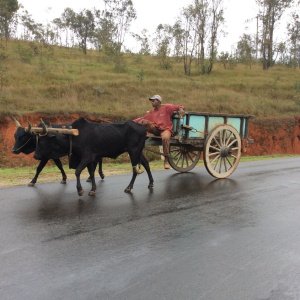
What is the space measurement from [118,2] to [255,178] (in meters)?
38.9

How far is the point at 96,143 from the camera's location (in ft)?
28.5

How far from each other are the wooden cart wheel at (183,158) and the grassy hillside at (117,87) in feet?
30.0

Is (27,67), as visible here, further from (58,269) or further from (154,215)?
(58,269)

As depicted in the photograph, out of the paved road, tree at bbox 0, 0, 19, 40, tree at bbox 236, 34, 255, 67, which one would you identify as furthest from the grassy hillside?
the paved road

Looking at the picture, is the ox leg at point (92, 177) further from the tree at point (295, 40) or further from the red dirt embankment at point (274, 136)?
the tree at point (295, 40)

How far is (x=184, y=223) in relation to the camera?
6.55 m

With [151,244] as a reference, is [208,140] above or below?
above

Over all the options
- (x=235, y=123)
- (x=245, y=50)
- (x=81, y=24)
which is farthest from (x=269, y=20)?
(x=235, y=123)

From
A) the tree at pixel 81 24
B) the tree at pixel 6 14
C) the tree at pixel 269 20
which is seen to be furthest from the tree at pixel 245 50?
the tree at pixel 6 14

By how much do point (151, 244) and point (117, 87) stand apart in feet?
73.4

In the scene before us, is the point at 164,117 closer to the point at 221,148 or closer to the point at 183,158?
the point at 221,148

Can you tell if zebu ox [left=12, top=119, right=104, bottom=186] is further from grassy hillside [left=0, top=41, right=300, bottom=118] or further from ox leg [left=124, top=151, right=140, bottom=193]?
grassy hillside [left=0, top=41, right=300, bottom=118]

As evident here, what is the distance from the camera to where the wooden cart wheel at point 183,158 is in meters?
11.7

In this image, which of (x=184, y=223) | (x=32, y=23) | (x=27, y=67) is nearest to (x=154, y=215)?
(x=184, y=223)
